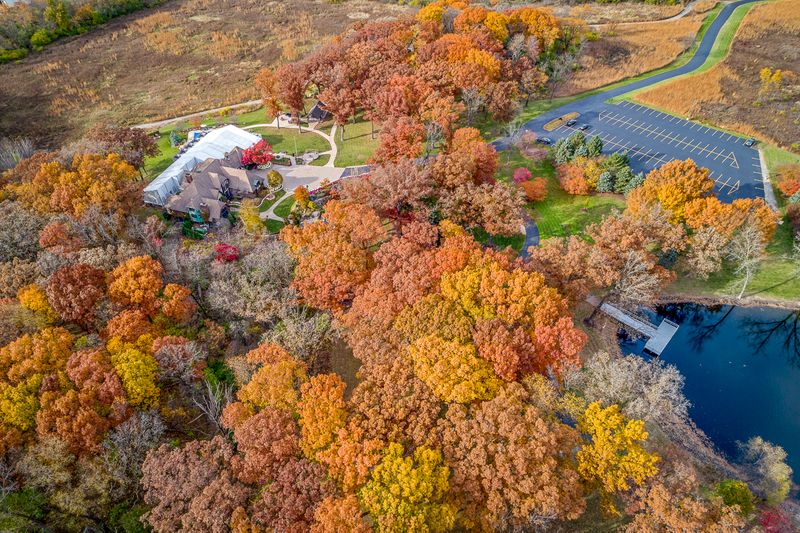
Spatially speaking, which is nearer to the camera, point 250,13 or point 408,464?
point 408,464

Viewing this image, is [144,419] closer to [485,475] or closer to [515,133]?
[485,475]

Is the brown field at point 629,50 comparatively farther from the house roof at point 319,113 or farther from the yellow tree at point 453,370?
the yellow tree at point 453,370

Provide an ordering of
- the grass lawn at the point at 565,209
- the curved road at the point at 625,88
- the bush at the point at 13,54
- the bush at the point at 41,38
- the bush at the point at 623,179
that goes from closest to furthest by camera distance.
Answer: the grass lawn at the point at 565,209 → the bush at the point at 623,179 → the curved road at the point at 625,88 → the bush at the point at 13,54 → the bush at the point at 41,38

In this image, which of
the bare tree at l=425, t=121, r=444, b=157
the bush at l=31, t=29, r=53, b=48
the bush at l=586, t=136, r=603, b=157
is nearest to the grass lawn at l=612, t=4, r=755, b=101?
the bush at l=586, t=136, r=603, b=157

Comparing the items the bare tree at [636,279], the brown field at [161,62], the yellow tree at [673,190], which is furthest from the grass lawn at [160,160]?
the yellow tree at [673,190]

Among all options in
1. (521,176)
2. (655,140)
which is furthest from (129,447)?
(655,140)

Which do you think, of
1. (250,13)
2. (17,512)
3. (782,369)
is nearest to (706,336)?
(782,369)
